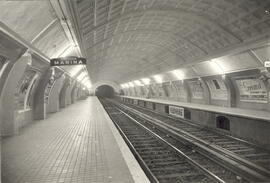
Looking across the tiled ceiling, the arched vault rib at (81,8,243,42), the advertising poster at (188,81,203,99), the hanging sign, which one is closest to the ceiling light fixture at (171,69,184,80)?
the advertising poster at (188,81,203,99)

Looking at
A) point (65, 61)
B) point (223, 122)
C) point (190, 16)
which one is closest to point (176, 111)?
point (223, 122)

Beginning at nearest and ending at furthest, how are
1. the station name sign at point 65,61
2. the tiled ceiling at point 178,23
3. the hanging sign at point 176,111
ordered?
the tiled ceiling at point 178,23, the station name sign at point 65,61, the hanging sign at point 176,111

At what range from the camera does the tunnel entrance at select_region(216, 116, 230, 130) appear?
12.9 meters

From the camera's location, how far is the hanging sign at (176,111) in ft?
60.5

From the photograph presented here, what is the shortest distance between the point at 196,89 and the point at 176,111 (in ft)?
12.0

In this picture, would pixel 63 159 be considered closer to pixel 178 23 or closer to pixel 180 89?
pixel 178 23

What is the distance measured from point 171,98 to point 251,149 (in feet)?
65.0

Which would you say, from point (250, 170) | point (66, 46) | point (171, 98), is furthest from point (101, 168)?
point (171, 98)

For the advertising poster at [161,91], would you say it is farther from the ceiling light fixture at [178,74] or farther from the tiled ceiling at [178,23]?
the tiled ceiling at [178,23]

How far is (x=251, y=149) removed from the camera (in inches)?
350

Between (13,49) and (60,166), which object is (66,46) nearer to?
(13,49)

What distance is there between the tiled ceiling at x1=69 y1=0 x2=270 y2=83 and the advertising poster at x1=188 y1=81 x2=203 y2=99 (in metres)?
2.35

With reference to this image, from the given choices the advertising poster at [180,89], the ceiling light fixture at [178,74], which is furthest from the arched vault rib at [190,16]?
the advertising poster at [180,89]

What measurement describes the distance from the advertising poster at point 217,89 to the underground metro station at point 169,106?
100 millimetres
